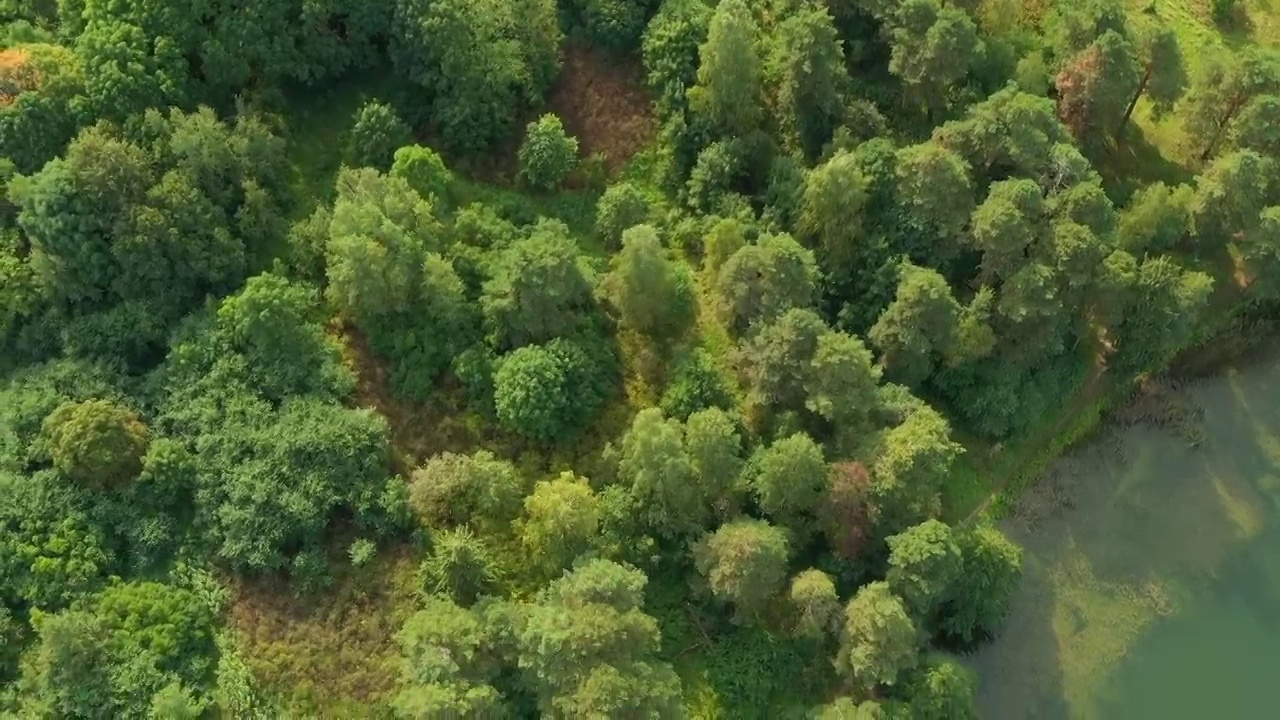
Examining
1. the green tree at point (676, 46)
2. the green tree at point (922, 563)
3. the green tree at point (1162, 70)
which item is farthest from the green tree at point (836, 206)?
the green tree at point (1162, 70)

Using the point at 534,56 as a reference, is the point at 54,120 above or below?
below

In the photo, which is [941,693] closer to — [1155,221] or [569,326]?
[569,326]

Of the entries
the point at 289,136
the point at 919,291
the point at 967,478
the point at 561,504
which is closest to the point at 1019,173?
the point at 919,291

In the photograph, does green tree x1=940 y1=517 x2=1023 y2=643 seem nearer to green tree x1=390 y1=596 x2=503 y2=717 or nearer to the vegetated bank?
the vegetated bank

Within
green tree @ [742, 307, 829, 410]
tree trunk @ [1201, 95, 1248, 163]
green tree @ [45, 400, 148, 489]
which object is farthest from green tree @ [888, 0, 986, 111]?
green tree @ [45, 400, 148, 489]

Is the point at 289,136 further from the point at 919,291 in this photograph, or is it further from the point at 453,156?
the point at 919,291

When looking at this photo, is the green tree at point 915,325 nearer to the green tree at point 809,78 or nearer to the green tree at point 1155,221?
the green tree at point 809,78
